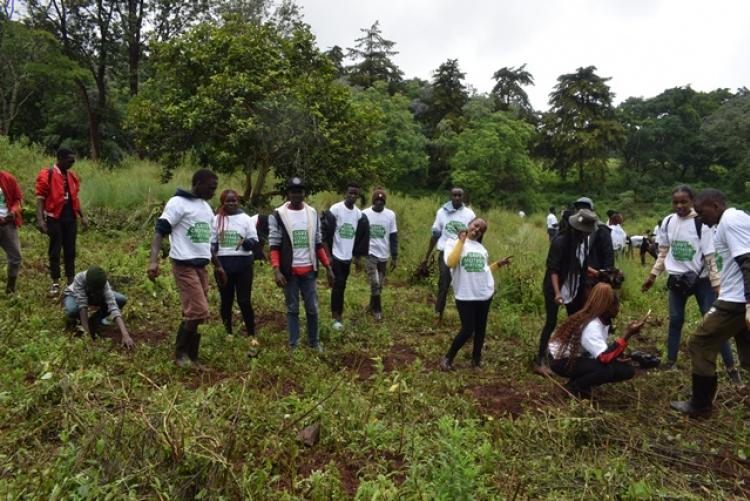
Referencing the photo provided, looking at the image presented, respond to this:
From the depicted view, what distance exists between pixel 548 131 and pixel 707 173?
1242cm

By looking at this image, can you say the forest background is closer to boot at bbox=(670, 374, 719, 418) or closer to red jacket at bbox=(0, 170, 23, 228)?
red jacket at bbox=(0, 170, 23, 228)

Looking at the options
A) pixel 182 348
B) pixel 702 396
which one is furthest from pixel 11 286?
pixel 702 396

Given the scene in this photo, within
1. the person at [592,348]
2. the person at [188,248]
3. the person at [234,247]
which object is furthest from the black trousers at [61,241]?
the person at [592,348]

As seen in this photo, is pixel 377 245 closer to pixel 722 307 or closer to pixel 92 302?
pixel 92 302

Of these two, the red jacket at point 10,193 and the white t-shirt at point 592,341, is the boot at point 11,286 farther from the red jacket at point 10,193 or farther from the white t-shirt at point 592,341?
the white t-shirt at point 592,341

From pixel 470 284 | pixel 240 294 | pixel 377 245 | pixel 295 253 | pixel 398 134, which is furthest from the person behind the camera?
pixel 398 134

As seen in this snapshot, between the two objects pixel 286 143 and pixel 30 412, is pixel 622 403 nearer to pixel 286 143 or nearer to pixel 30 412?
pixel 30 412

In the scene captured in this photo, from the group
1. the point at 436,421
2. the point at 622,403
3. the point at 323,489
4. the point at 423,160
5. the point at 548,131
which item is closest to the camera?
the point at 323,489

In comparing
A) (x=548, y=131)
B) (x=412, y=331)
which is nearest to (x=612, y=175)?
(x=548, y=131)

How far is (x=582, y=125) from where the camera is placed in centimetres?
3559

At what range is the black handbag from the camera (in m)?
5.10

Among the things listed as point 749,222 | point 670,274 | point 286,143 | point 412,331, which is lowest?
point 412,331

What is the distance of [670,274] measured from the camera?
17.3ft

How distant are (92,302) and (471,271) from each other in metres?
3.73
